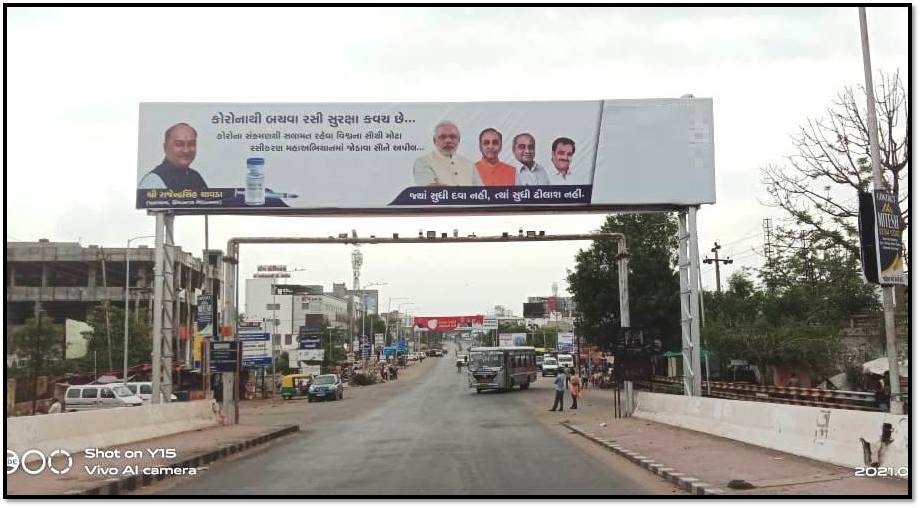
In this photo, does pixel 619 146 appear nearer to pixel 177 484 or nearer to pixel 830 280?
pixel 177 484

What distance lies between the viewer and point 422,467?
13.7 meters

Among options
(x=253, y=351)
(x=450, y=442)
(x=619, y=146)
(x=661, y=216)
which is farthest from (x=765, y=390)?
(x=253, y=351)

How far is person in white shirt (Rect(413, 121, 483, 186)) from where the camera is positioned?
2248 centimetres

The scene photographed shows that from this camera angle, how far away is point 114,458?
1474cm

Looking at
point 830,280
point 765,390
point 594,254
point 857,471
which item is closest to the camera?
point 857,471

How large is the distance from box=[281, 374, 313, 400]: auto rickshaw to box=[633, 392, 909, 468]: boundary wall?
35.3 meters

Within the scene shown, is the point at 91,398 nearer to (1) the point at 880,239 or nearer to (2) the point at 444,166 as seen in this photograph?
(2) the point at 444,166

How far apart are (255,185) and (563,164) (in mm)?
8117

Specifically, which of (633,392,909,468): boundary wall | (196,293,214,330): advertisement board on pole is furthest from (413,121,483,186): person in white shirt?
(196,293,214,330): advertisement board on pole

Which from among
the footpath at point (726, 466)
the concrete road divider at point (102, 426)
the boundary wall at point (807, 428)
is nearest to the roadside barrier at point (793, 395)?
the boundary wall at point (807, 428)

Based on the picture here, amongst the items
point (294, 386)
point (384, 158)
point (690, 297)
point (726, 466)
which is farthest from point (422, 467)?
point (294, 386)

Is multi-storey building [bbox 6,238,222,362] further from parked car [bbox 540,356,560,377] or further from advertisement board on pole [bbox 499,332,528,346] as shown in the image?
advertisement board on pole [bbox 499,332,528,346]

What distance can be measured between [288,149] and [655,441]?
11796mm

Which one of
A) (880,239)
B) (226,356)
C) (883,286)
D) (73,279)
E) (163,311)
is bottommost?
(226,356)
